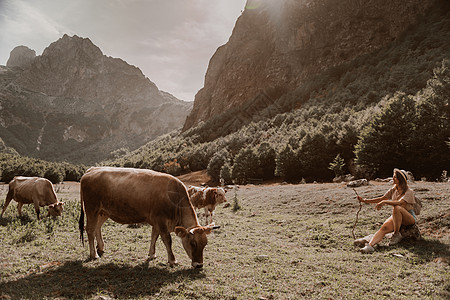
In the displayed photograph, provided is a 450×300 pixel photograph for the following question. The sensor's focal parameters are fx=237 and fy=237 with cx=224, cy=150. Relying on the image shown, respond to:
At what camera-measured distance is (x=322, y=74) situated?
66625 millimetres

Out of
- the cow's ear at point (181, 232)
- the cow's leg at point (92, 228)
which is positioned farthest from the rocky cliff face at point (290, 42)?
the cow's leg at point (92, 228)

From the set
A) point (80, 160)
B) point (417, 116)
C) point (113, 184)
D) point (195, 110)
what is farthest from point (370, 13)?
point (80, 160)

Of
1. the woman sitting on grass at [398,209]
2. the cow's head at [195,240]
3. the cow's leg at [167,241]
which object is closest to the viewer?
the cow's head at [195,240]

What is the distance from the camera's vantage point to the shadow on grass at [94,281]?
472cm

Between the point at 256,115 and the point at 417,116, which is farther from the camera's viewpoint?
the point at 256,115

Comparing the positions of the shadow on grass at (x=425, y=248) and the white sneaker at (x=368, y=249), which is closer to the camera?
the shadow on grass at (x=425, y=248)

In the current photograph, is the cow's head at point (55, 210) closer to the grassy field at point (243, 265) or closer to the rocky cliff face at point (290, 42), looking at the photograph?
the grassy field at point (243, 265)

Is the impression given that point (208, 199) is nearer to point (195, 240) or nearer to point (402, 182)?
point (195, 240)

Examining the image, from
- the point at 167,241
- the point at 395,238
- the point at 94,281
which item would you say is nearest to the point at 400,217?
the point at 395,238

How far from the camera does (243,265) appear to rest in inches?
261

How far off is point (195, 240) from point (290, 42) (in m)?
84.5

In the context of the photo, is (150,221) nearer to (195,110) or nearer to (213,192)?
(213,192)

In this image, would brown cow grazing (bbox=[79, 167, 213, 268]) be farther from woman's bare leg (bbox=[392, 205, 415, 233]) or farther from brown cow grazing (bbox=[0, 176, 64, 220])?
brown cow grazing (bbox=[0, 176, 64, 220])

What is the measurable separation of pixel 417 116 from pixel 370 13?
5493cm
